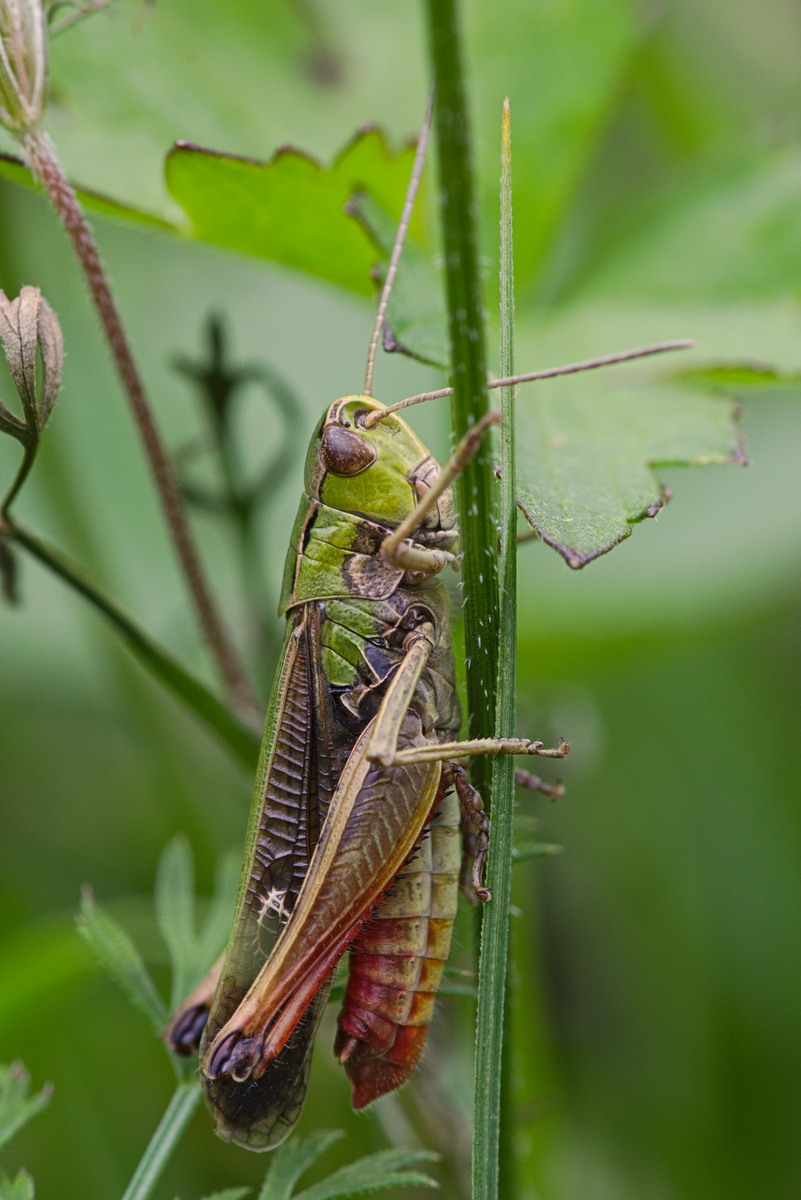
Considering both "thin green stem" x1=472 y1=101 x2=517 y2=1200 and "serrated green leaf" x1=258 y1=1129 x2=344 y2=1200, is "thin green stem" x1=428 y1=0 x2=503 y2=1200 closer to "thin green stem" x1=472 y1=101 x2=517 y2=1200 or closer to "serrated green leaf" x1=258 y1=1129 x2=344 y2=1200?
"thin green stem" x1=472 y1=101 x2=517 y2=1200

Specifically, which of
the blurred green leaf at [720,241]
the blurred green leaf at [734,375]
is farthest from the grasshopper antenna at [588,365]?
the blurred green leaf at [720,241]

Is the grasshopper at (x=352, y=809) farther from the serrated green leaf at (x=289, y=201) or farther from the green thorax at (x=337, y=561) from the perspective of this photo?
the serrated green leaf at (x=289, y=201)

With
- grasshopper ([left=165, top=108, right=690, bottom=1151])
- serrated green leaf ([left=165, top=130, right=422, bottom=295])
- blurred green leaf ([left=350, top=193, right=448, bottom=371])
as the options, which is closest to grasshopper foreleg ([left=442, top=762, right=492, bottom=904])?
grasshopper ([left=165, top=108, right=690, bottom=1151])

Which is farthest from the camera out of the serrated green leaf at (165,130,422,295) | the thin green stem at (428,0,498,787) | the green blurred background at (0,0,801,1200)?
the green blurred background at (0,0,801,1200)

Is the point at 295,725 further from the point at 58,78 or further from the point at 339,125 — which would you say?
the point at 339,125

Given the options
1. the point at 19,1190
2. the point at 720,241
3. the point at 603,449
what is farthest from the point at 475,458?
the point at 720,241
